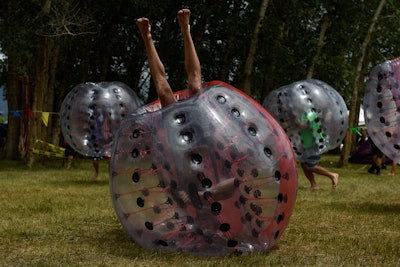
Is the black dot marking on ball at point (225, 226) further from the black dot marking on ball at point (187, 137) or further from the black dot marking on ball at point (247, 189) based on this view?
the black dot marking on ball at point (187, 137)

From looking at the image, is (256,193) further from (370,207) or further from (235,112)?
(370,207)

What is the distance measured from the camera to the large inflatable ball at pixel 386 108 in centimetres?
743

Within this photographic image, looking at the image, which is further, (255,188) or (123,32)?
(123,32)

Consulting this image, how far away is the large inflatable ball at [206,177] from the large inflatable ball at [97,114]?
19.7 feet

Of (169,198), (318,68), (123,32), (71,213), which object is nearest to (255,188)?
(169,198)

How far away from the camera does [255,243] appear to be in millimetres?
4645

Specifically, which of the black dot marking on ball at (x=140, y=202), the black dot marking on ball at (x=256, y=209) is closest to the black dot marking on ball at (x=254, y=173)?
the black dot marking on ball at (x=256, y=209)

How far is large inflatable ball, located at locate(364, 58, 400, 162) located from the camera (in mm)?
7430

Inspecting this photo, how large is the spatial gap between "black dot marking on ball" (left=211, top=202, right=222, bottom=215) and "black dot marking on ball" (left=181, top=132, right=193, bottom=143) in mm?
509

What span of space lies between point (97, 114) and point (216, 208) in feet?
21.9

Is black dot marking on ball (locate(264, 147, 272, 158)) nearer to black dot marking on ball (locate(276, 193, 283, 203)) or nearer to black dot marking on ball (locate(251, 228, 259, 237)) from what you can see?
black dot marking on ball (locate(276, 193, 283, 203))

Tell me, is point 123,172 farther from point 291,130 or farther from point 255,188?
point 291,130

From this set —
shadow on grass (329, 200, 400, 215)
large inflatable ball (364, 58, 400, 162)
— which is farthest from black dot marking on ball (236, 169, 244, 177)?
shadow on grass (329, 200, 400, 215)

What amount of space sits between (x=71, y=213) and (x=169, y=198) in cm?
296
